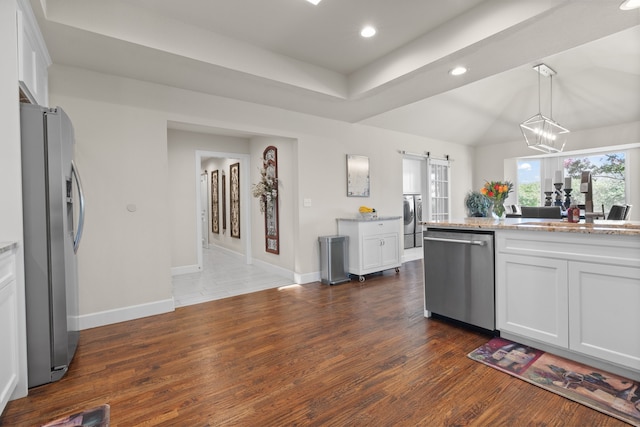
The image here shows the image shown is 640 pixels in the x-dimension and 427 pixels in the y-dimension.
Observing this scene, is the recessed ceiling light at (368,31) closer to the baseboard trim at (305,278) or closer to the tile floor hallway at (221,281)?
the baseboard trim at (305,278)

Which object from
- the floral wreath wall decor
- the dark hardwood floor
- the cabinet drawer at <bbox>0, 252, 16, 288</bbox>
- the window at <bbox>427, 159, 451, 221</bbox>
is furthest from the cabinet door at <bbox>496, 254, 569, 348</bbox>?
the window at <bbox>427, 159, 451, 221</bbox>

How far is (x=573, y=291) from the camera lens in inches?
82.1

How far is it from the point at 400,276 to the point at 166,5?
4.35 m

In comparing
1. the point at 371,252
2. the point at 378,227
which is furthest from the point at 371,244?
the point at 378,227

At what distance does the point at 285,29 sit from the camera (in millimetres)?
2904

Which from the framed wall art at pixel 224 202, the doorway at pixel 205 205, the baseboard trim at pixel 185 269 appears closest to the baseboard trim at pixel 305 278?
the baseboard trim at pixel 185 269

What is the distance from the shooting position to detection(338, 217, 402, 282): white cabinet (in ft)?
15.2

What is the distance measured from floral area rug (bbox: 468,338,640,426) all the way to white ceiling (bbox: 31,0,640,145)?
8.05 ft

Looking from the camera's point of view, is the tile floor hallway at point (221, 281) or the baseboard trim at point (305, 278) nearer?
the tile floor hallway at point (221, 281)

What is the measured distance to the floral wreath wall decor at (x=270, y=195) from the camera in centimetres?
511

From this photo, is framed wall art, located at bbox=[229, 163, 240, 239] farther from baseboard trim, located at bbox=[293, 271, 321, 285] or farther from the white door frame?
baseboard trim, located at bbox=[293, 271, 321, 285]

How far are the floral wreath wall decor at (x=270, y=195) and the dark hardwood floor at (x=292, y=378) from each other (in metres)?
2.07

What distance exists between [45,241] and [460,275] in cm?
312

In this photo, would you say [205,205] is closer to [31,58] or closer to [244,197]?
[244,197]
